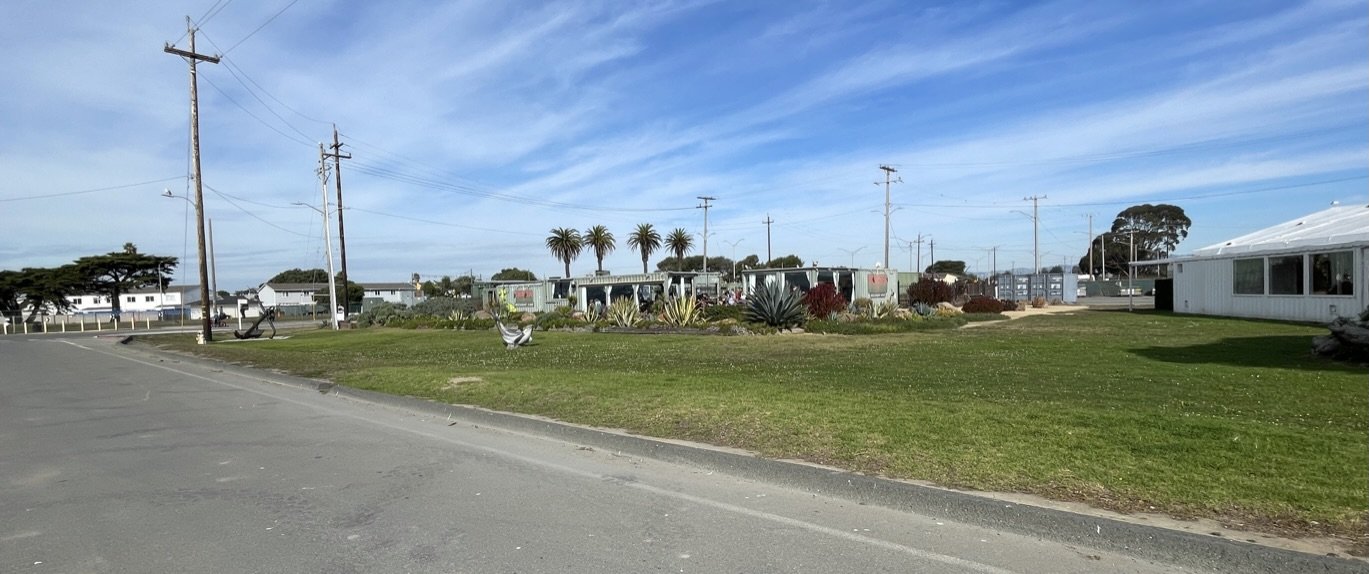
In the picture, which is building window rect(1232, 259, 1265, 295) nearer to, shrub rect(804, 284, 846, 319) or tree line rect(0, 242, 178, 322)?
shrub rect(804, 284, 846, 319)

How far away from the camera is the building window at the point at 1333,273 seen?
21.2m

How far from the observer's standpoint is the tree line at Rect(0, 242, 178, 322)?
74.6 meters

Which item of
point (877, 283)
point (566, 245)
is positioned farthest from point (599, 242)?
point (877, 283)

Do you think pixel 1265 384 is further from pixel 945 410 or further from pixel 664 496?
pixel 664 496

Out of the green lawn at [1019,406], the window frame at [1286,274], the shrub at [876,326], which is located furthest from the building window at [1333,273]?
the shrub at [876,326]

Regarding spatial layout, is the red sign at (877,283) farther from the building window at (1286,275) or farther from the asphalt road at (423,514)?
the asphalt road at (423,514)

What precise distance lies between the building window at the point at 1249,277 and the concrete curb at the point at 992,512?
25.3 m

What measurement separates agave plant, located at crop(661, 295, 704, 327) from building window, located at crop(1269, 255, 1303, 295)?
17.7m

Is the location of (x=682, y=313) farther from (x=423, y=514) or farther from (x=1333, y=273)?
(x=423, y=514)

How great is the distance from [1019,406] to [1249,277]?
22979mm

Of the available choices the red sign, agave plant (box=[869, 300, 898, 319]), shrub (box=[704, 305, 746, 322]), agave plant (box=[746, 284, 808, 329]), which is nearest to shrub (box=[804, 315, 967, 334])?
agave plant (box=[746, 284, 808, 329])

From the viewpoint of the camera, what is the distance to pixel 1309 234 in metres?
24.1

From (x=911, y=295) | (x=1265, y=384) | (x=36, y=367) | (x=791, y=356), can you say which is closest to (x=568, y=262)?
(x=911, y=295)

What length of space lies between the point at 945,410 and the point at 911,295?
85.3 feet
